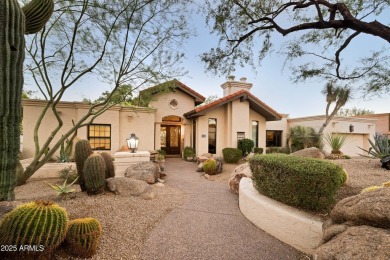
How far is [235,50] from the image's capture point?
770cm

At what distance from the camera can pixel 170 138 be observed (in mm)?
Result: 16922

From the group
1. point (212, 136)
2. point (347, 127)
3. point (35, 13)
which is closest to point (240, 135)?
point (212, 136)

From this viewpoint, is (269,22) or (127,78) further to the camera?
(127,78)

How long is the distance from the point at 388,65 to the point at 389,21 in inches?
61.3

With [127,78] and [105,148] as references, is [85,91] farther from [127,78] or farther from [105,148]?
[105,148]

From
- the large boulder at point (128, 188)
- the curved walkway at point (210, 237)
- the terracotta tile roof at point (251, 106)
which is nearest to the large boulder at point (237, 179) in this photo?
the curved walkway at point (210, 237)

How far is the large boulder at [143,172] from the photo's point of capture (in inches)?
298

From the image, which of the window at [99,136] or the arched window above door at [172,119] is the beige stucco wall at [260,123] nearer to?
the arched window above door at [172,119]

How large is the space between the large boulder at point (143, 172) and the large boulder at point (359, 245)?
6302 millimetres

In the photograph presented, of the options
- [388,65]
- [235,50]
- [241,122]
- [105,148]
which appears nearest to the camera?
[388,65]

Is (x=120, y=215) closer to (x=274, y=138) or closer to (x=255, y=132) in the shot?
(x=255, y=132)

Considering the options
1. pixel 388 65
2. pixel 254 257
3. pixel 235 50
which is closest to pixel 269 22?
pixel 235 50

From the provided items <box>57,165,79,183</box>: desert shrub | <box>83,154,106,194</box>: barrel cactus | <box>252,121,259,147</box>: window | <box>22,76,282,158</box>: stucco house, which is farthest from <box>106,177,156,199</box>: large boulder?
<box>252,121,259,147</box>: window

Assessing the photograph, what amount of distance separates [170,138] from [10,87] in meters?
14.2
